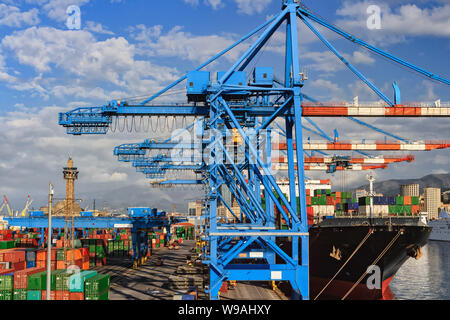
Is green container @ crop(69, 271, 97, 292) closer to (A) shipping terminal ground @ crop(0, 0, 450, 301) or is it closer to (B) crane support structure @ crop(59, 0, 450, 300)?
(A) shipping terminal ground @ crop(0, 0, 450, 301)

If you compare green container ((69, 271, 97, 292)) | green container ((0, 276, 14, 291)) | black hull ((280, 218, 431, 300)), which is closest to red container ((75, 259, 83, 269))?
green container ((0, 276, 14, 291))

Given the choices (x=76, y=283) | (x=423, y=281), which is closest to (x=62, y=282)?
(x=76, y=283)

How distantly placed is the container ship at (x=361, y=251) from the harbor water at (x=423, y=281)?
9371 millimetres

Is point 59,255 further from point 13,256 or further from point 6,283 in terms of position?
point 6,283

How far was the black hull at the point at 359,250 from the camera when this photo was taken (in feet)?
106

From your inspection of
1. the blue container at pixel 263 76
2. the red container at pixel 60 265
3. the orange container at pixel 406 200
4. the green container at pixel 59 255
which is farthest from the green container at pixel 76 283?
the orange container at pixel 406 200

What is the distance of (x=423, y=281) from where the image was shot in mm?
52875

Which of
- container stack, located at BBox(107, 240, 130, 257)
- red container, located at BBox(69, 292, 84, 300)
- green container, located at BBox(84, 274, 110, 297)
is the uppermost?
green container, located at BBox(84, 274, 110, 297)

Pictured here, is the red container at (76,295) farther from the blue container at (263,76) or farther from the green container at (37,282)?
the blue container at (263,76)

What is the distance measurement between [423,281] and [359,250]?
25.4m

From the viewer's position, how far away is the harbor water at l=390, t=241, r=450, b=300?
143 ft
